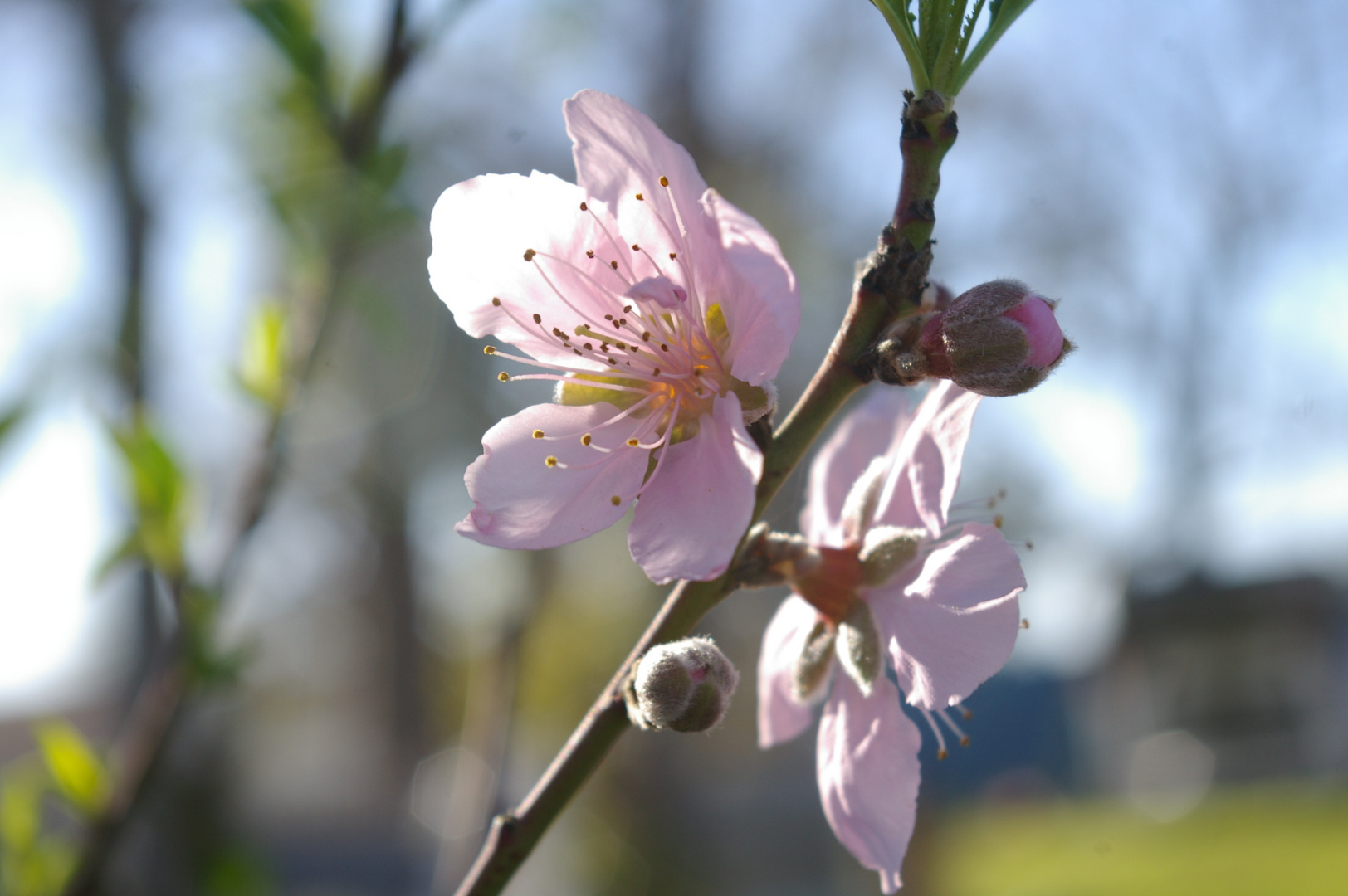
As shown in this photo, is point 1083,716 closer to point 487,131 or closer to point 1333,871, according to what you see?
point 1333,871

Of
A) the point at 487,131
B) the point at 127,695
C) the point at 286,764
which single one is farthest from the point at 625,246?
the point at 286,764

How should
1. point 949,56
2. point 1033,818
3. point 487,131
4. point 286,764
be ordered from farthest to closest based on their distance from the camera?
point 286,764
point 1033,818
point 487,131
point 949,56

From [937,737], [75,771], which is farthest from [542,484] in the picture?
[75,771]

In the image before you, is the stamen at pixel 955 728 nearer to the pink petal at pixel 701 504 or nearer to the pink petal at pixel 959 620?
the pink petal at pixel 959 620

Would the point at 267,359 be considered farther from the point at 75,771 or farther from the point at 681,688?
the point at 681,688

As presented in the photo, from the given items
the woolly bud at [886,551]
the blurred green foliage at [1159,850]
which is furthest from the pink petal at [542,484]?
the blurred green foliage at [1159,850]

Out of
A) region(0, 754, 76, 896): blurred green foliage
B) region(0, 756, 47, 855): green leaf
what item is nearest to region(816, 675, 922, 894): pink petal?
region(0, 754, 76, 896): blurred green foliage

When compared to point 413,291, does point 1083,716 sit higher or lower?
lower
